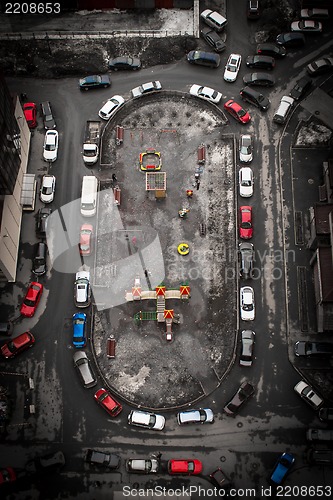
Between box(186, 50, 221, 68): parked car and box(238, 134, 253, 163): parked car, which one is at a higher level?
box(186, 50, 221, 68): parked car

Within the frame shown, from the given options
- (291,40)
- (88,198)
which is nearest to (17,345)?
(88,198)

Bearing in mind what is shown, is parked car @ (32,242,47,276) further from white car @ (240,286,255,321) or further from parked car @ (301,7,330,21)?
parked car @ (301,7,330,21)

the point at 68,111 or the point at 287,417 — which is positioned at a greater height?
the point at 68,111

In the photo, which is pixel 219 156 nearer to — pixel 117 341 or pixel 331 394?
pixel 117 341

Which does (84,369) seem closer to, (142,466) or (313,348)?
(142,466)

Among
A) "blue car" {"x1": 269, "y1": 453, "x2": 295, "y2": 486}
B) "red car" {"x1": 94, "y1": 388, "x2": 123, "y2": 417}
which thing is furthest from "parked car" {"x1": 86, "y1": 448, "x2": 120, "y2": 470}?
"blue car" {"x1": 269, "y1": 453, "x2": 295, "y2": 486}

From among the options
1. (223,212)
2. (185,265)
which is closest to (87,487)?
(185,265)
